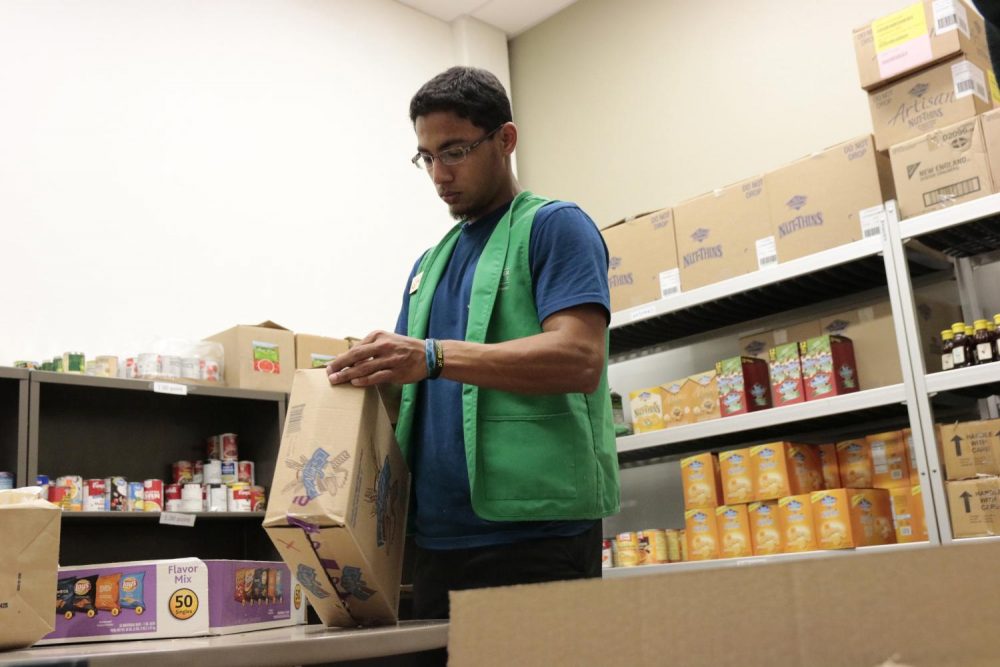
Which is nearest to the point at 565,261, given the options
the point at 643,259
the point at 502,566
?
the point at 502,566

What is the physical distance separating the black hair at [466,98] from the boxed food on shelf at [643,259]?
77.1 inches

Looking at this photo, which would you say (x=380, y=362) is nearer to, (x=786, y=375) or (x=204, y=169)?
(x=786, y=375)

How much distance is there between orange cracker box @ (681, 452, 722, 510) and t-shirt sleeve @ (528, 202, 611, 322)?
1962mm

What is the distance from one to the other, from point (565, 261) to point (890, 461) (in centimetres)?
193

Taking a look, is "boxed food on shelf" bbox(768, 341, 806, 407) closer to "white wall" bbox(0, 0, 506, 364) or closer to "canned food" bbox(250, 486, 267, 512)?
"canned food" bbox(250, 486, 267, 512)

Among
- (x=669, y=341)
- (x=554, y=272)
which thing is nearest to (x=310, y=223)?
(x=669, y=341)

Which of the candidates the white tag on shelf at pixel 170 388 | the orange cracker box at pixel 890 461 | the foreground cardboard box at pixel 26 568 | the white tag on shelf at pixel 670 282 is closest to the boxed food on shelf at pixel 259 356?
the white tag on shelf at pixel 170 388

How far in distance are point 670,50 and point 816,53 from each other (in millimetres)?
805

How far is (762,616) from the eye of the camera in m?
0.51

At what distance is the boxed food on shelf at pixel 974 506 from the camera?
8.66ft

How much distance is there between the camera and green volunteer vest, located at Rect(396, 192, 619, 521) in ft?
4.76

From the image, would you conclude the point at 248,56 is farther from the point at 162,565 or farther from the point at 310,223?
the point at 162,565

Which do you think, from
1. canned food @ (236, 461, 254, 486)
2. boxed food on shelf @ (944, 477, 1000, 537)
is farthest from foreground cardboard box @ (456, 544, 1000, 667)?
canned food @ (236, 461, 254, 486)

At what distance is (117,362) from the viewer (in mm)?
3562
